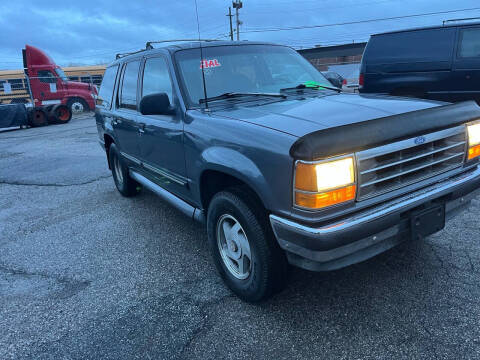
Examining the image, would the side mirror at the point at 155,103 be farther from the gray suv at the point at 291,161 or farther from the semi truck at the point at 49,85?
the semi truck at the point at 49,85

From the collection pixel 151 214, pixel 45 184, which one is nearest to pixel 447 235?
pixel 151 214

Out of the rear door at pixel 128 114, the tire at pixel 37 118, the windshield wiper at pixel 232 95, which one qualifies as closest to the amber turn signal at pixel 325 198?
the windshield wiper at pixel 232 95

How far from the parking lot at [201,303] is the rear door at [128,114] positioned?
0.96 m

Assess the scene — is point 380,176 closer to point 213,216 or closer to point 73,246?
point 213,216

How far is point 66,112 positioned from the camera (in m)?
16.6

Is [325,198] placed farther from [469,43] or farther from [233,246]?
[469,43]

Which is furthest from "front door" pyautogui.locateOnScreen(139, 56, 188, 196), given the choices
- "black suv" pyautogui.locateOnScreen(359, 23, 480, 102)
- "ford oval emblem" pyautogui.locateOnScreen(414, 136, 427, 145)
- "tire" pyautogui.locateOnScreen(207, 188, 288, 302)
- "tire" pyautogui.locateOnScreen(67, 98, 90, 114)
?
"tire" pyautogui.locateOnScreen(67, 98, 90, 114)

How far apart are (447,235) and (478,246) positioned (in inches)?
11.0

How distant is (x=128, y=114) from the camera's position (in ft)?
13.6

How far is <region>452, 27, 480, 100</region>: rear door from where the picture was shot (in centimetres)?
683

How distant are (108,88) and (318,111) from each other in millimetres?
3627

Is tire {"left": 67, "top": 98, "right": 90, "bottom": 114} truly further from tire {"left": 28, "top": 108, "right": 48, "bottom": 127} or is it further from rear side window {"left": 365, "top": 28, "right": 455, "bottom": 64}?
rear side window {"left": 365, "top": 28, "right": 455, "bottom": 64}

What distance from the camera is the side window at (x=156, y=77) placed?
3.26 metres

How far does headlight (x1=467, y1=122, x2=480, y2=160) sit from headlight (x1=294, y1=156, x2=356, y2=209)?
1.17 meters
